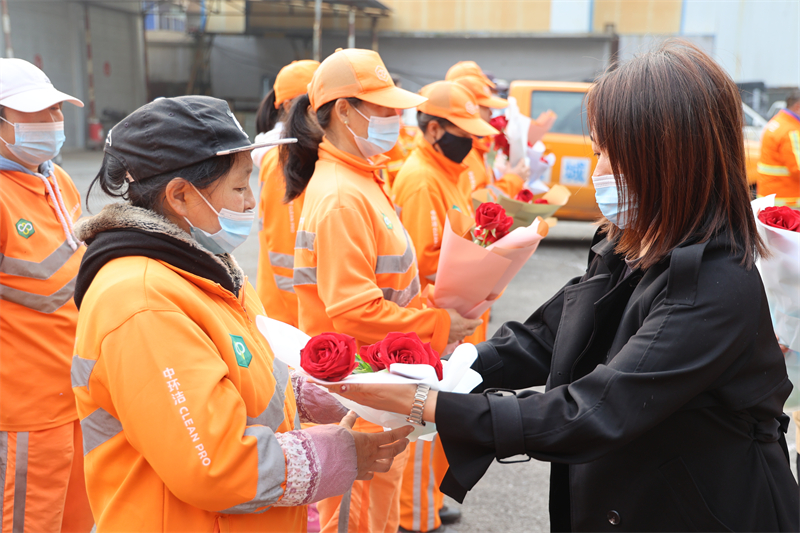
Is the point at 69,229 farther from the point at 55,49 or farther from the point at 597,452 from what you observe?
the point at 55,49

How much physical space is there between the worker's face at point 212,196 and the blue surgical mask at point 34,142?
→ 5.81ft

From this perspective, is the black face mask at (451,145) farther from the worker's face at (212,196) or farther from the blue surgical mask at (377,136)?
the worker's face at (212,196)

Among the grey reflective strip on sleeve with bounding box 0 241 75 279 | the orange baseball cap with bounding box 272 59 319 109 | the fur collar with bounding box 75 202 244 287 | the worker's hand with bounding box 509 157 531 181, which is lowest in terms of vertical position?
the grey reflective strip on sleeve with bounding box 0 241 75 279

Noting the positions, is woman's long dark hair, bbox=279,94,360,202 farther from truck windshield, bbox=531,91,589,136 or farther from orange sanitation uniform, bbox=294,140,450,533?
truck windshield, bbox=531,91,589,136

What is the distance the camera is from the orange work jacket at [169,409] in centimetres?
137

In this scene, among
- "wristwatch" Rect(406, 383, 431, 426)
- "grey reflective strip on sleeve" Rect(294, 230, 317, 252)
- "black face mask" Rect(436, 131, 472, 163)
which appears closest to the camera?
"wristwatch" Rect(406, 383, 431, 426)

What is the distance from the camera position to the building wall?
62.9ft

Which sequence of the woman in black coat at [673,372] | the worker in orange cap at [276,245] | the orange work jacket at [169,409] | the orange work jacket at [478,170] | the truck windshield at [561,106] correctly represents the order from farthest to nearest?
1. the truck windshield at [561,106]
2. the orange work jacket at [478,170]
3. the worker in orange cap at [276,245]
4. the woman in black coat at [673,372]
5. the orange work jacket at [169,409]

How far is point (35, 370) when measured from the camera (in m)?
2.83

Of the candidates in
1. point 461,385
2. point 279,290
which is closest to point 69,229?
point 279,290

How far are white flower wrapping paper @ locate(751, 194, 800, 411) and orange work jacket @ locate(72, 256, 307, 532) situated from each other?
67.1 inches

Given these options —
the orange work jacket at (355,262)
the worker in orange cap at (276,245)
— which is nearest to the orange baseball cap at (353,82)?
the orange work jacket at (355,262)

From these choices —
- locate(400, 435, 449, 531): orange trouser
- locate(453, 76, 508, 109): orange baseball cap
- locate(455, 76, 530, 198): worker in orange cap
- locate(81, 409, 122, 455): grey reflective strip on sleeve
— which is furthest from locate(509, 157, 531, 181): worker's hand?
locate(81, 409, 122, 455): grey reflective strip on sleeve

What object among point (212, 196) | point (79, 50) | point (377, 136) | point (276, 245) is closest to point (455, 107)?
point (377, 136)
